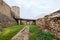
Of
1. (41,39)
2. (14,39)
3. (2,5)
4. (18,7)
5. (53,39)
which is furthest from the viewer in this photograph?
(18,7)

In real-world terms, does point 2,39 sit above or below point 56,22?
below

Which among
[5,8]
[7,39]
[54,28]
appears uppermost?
[5,8]

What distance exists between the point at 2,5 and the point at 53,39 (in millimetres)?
15603

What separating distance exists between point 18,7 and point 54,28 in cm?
2653

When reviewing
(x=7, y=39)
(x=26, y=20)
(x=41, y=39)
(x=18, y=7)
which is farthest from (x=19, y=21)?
(x=41, y=39)

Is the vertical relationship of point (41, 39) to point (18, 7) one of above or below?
below

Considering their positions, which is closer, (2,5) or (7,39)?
(7,39)

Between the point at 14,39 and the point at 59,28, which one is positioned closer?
the point at 59,28

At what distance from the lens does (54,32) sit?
732cm

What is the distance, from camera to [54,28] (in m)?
7.28

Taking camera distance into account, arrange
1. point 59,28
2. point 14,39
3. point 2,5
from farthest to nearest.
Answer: point 2,5 < point 14,39 < point 59,28

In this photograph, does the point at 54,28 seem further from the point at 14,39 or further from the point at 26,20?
the point at 26,20

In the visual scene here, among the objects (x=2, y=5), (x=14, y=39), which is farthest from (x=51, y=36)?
Answer: (x=2, y=5)

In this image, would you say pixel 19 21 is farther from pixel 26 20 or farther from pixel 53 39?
pixel 53 39
